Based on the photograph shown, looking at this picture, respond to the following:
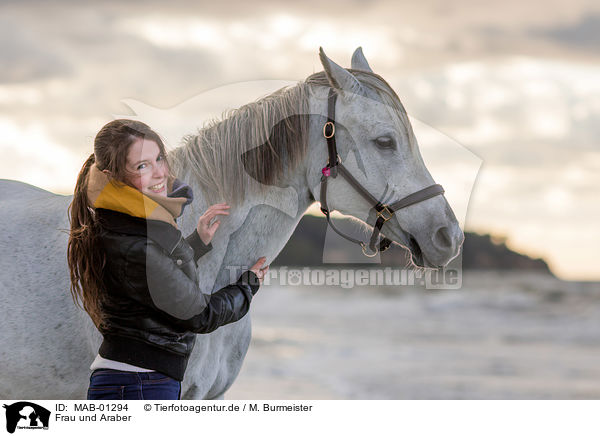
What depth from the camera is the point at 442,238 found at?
9.11 feet

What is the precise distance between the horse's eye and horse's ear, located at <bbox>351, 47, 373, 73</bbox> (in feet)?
1.92

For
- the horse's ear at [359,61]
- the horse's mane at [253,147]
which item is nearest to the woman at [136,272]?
the horse's mane at [253,147]

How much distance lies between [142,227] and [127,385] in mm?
646

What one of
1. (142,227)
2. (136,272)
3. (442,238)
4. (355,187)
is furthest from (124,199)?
(442,238)

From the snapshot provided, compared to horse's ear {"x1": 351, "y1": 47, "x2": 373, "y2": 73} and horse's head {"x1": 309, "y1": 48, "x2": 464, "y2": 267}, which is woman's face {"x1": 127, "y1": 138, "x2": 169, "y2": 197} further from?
horse's ear {"x1": 351, "y1": 47, "x2": 373, "y2": 73}

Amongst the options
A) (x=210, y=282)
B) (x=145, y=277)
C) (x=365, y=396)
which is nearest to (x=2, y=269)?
(x=210, y=282)

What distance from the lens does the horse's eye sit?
2.73 meters

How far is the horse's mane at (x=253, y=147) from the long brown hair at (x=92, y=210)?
1.44ft

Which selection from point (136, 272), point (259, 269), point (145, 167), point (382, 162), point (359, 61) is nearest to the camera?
point (136, 272)
